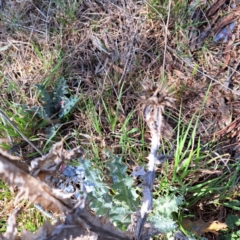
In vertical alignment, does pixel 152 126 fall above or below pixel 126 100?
above

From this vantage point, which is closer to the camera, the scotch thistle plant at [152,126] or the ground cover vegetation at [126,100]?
the scotch thistle plant at [152,126]

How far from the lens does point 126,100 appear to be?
81.1 inches

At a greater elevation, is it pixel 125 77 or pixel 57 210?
pixel 125 77

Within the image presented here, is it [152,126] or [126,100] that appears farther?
[126,100]

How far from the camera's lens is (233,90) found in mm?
2012

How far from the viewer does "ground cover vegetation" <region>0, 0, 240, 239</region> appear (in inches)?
71.1

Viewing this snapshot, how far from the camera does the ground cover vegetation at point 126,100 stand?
1.81 metres

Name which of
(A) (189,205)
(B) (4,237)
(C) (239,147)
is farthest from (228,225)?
(B) (4,237)

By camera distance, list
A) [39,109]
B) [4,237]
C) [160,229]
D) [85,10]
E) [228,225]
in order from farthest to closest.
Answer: [85,10], [39,109], [228,225], [160,229], [4,237]

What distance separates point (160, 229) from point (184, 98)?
850 millimetres

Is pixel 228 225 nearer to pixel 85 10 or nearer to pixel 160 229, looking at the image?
pixel 160 229

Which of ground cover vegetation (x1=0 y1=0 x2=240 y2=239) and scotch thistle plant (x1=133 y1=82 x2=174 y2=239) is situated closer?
scotch thistle plant (x1=133 y1=82 x2=174 y2=239)

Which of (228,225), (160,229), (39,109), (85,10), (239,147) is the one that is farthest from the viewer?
(85,10)

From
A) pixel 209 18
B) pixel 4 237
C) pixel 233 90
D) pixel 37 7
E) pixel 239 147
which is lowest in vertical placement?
pixel 4 237
